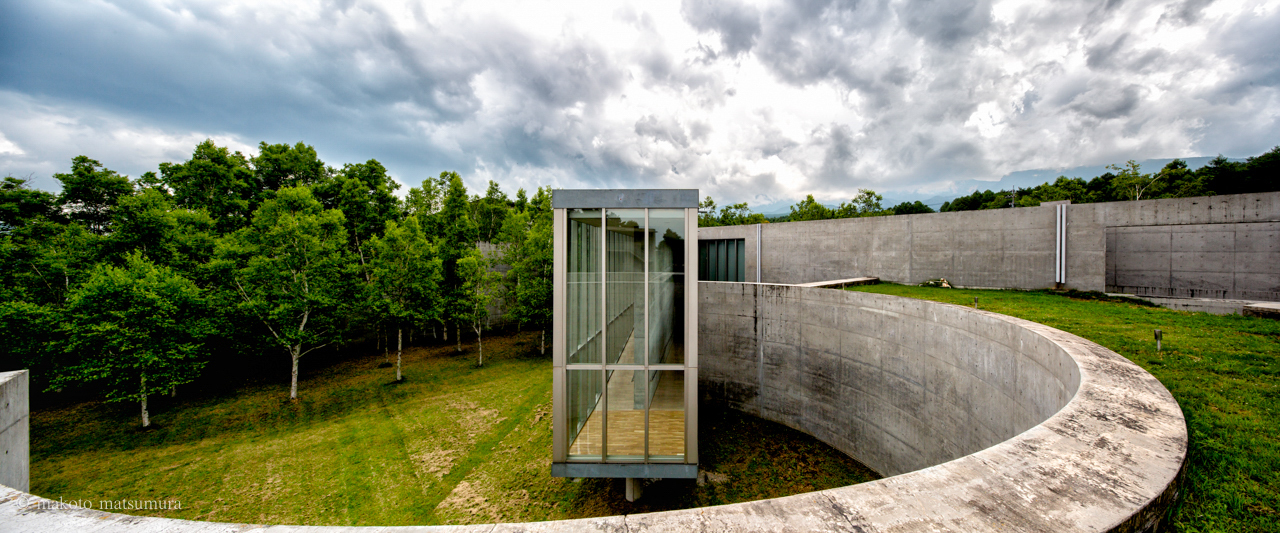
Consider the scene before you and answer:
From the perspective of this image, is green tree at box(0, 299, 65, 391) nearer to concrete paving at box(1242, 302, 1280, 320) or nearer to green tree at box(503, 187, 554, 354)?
green tree at box(503, 187, 554, 354)

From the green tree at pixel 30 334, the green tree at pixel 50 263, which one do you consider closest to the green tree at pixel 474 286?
the green tree at pixel 30 334

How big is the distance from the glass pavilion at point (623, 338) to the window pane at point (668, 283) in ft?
0.08

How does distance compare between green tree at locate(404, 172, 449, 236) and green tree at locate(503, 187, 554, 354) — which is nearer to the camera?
green tree at locate(503, 187, 554, 354)

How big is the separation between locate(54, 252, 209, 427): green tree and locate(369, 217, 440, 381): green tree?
19.4ft

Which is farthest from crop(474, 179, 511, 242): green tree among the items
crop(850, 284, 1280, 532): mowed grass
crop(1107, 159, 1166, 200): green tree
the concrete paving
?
crop(1107, 159, 1166, 200): green tree

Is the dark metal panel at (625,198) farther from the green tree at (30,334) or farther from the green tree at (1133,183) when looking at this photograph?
the green tree at (1133,183)

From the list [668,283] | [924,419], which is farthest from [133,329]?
[924,419]

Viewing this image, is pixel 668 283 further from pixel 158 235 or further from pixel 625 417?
pixel 158 235

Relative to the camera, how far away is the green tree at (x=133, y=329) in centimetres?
1188

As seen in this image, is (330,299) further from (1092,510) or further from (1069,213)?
(1069,213)

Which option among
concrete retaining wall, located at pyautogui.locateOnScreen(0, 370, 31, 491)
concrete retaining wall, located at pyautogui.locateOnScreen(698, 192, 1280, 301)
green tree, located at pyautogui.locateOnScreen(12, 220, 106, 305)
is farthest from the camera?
green tree, located at pyautogui.locateOnScreen(12, 220, 106, 305)

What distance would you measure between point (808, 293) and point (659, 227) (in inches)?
308

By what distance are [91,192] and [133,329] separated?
1355 centimetres

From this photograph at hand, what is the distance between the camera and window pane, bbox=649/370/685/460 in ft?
26.5
